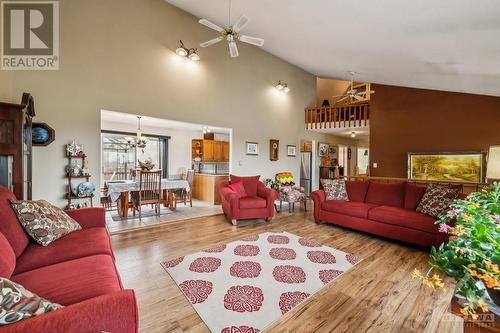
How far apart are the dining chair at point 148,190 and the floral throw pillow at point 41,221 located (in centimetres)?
249

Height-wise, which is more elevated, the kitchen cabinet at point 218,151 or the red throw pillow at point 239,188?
the kitchen cabinet at point 218,151

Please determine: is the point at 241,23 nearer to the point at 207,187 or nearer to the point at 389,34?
the point at 389,34

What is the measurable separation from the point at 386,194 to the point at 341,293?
258 centimetres

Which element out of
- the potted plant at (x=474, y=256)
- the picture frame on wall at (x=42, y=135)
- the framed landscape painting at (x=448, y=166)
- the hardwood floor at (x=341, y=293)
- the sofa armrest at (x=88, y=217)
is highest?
the picture frame on wall at (x=42, y=135)

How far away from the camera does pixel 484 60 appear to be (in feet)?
9.30

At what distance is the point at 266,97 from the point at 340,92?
5.98m

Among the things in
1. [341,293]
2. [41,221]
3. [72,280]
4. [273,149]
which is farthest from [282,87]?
[72,280]

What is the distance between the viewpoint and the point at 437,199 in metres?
3.30

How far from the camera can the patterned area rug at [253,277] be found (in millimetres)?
1833

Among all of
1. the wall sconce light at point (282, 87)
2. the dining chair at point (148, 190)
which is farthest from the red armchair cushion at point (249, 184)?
the wall sconce light at point (282, 87)

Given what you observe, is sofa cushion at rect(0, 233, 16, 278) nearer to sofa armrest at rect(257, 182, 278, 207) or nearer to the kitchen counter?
sofa armrest at rect(257, 182, 278, 207)

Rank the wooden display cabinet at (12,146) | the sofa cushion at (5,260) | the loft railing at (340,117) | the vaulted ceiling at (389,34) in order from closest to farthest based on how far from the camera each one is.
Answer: the sofa cushion at (5,260) < the wooden display cabinet at (12,146) < the vaulted ceiling at (389,34) < the loft railing at (340,117)

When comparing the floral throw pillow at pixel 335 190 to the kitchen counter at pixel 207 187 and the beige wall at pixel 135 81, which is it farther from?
the kitchen counter at pixel 207 187

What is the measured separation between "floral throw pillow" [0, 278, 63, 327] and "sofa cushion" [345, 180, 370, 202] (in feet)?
14.9
